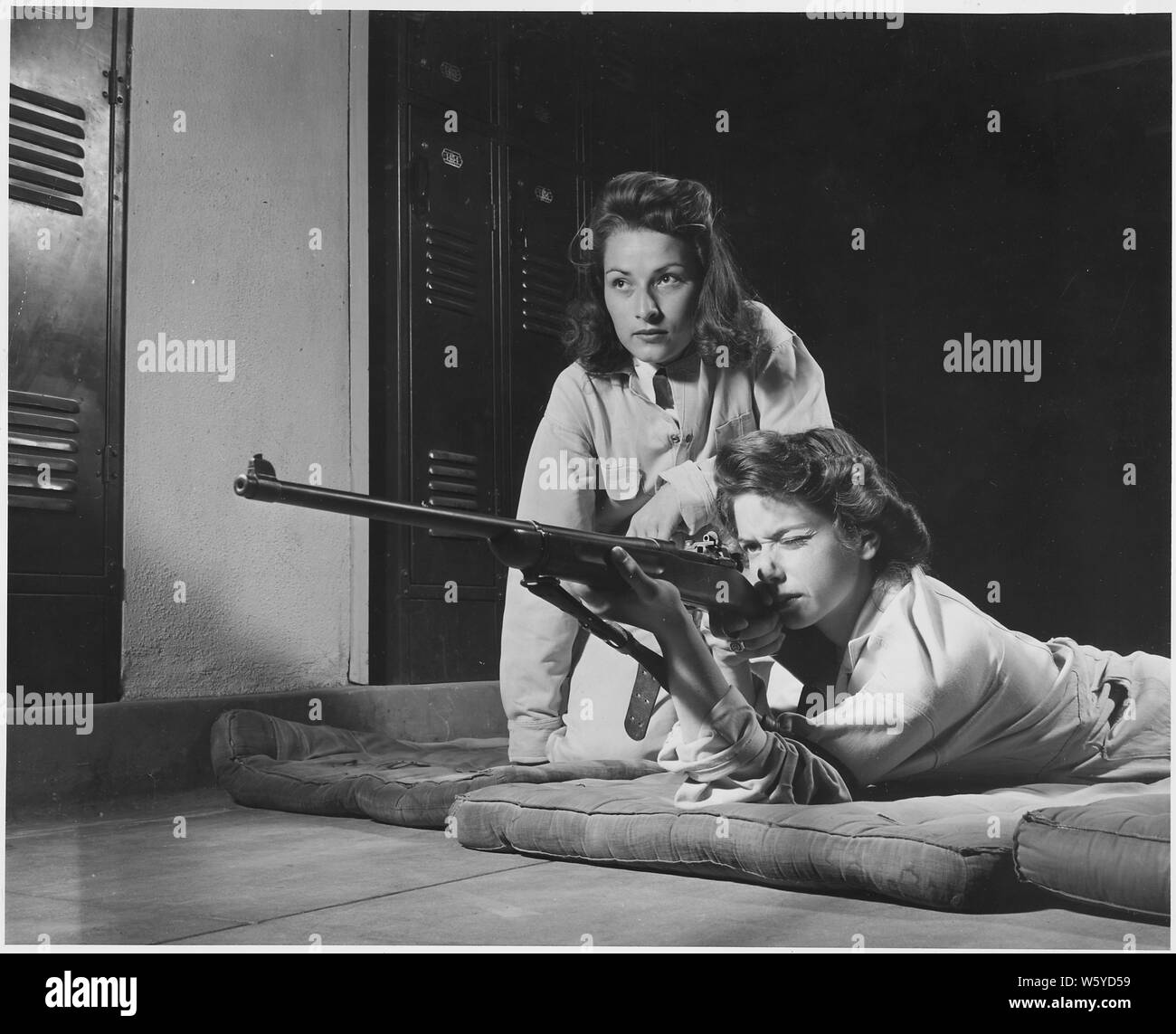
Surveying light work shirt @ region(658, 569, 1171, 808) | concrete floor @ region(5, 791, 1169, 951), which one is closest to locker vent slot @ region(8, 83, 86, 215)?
concrete floor @ region(5, 791, 1169, 951)

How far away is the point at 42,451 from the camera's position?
94.0 inches

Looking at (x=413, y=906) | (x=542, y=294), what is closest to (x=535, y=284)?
(x=542, y=294)

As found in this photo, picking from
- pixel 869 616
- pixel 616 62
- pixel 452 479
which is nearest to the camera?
pixel 869 616

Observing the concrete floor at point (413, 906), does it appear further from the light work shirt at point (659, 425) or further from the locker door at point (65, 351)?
the light work shirt at point (659, 425)

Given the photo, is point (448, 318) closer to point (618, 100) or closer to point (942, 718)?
point (618, 100)

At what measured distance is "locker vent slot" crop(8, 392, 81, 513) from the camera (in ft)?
7.71

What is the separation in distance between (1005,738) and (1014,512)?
1.53 ft

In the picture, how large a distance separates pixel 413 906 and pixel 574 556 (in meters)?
0.61

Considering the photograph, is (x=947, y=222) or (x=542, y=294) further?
(x=542, y=294)

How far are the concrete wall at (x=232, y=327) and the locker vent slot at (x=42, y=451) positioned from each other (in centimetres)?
12

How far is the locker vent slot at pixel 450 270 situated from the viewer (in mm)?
2645

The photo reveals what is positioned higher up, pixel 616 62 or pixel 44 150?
pixel 616 62

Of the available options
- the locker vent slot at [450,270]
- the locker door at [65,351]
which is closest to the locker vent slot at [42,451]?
the locker door at [65,351]
